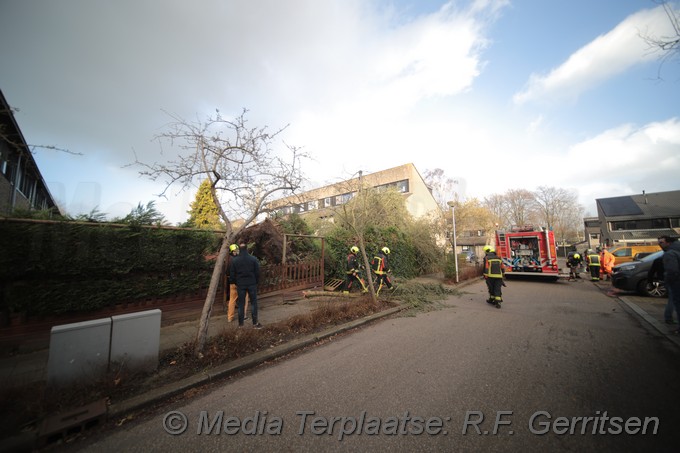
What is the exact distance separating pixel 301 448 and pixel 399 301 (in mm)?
6916

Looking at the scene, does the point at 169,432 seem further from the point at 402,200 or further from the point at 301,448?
the point at 402,200

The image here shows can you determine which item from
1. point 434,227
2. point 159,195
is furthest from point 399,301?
point 434,227

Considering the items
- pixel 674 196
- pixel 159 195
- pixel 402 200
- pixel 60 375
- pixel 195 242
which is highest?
pixel 674 196

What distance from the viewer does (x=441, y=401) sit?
3029 mm

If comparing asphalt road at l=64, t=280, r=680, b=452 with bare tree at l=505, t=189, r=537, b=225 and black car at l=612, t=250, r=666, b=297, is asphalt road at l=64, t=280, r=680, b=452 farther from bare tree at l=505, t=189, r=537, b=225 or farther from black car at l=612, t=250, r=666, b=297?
bare tree at l=505, t=189, r=537, b=225

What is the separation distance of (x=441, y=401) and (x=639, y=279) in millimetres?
11347

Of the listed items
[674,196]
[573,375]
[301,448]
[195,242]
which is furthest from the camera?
[674,196]

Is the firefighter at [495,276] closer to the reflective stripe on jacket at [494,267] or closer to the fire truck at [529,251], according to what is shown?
the reflective stripe on jacket at [494,267]

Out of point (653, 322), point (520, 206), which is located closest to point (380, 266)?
point (653, 322)

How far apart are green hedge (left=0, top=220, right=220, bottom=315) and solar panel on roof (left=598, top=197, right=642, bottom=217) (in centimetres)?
6190

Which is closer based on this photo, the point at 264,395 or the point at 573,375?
the point at 264,395

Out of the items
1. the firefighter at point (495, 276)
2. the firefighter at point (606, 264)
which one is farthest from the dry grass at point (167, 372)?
the firefighter at point (606, 264)

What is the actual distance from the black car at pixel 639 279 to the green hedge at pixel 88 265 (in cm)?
1462

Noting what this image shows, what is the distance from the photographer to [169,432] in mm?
2680
